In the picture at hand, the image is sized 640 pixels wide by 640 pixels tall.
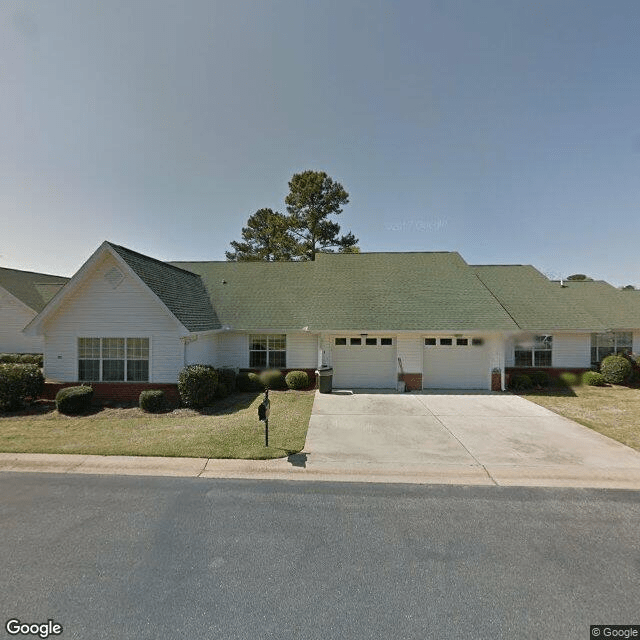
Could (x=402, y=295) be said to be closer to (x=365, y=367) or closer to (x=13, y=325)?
(x=365, y=367)

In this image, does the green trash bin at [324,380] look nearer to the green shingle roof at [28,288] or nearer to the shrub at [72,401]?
the shrub at [72,401]

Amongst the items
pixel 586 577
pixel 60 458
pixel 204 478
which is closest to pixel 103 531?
pixel 204 478

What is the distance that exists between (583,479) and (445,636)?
18.4ft

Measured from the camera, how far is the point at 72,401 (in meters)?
12.2

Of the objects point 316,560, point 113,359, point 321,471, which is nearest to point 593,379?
point 321,471

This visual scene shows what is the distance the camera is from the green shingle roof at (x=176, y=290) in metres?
13.9

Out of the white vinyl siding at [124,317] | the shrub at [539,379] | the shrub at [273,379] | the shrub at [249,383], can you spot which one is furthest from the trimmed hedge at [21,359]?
the shrub at [539,379]

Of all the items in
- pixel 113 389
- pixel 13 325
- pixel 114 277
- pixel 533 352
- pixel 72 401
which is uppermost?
pixel 114 277

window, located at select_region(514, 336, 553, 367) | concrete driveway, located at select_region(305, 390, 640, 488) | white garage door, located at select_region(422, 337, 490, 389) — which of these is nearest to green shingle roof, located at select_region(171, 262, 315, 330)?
concrete driveway, located at select_region(305, 390, 640, 488)

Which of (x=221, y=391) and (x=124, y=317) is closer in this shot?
(x=124, y=317)

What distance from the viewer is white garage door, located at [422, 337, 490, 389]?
16.8 m

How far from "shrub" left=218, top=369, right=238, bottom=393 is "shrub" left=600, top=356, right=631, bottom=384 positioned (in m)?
19.6

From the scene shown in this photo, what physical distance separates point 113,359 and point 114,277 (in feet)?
11.4

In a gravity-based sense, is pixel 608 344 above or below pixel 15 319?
below
